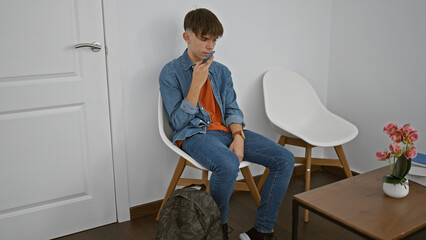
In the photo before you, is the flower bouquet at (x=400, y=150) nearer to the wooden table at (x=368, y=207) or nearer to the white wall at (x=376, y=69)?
the wooden table at (x=368, y=207)

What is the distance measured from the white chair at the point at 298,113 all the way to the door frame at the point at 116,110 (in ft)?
2.71

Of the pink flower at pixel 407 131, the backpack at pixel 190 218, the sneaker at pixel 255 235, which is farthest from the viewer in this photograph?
the sneaker at pixel 255 235

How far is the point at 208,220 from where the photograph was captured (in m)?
1.85

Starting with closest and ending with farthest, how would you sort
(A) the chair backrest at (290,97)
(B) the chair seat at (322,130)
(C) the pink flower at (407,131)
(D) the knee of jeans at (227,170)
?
(C) the pink flower at (407,131), (D) the knee of jeans at (227,170), (B) the chair seat at (322,130), (A) the chair backrest at (290,97)

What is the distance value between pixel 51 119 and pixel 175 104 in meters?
0.61

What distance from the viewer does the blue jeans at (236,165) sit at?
2016mm

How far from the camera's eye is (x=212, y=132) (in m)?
2.25

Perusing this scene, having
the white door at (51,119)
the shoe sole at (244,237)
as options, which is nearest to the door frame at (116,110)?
the white door at (51,119)

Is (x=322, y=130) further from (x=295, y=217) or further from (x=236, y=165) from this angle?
(x=295, y=217)

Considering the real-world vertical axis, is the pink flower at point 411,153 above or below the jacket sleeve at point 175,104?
below

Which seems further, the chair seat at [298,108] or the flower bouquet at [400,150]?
the chair seat at [298,108]

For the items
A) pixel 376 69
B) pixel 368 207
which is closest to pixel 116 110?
pixel 368 207

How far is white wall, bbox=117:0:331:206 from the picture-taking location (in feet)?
7.59

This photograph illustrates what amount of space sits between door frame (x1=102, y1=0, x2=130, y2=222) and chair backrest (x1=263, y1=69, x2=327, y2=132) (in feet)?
3.01
